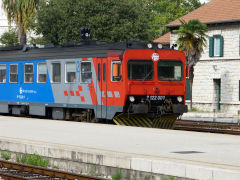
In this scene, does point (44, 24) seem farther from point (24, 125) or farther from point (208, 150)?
point (208, 150)

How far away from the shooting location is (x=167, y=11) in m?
77.6

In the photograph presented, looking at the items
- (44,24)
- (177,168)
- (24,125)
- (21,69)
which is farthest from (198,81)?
(177,168)

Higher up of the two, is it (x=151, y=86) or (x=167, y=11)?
(x=167, y=11)

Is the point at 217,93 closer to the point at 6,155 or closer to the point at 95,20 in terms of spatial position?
the point at 95,20

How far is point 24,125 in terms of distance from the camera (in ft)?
63.4

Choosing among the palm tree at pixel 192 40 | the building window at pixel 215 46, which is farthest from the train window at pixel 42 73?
the building window at pixel 215 46

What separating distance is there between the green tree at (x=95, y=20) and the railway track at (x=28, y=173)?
32.1 meters

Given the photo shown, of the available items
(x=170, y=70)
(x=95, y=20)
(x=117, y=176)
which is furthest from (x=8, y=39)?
(x=117, y=176)

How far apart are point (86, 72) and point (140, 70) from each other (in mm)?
2266

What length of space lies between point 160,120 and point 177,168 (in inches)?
435

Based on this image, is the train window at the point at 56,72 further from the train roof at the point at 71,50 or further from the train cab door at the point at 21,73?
the train cab door at the point at 21,73

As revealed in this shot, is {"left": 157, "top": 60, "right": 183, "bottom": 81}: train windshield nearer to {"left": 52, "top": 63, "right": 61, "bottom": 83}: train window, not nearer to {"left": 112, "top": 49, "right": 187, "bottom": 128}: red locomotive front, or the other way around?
{"left": 112, "top": 49, "right": 187, "bottom": 128}: red locomotive front

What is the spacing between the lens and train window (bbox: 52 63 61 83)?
22.3m

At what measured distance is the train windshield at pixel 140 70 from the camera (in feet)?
63.8
